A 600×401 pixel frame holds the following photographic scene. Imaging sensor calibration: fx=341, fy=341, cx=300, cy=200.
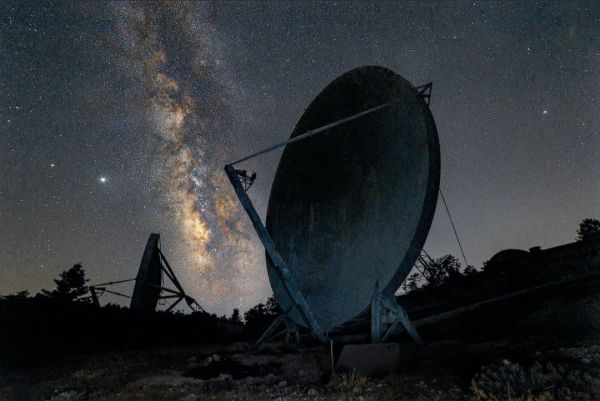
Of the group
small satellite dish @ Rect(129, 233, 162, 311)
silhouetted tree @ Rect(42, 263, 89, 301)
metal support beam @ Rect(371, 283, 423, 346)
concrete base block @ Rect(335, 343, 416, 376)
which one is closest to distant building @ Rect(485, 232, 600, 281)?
metal support beam @ Rect(371, 283, 423, 346)

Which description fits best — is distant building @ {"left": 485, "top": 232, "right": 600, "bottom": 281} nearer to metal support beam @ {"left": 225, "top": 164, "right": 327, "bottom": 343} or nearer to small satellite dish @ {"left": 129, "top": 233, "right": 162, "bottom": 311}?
metal support beam @ {"left": 225, "top": 164, "right": 327, "bottom": 343}

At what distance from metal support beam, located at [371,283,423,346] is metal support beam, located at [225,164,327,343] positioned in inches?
63.5

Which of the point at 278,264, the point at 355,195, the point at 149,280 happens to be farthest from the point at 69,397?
the point at 149,280

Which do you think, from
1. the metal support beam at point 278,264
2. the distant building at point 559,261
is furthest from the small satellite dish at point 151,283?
the distant building at point 559,261

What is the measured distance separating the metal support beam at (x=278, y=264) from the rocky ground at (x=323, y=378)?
2.80 feet

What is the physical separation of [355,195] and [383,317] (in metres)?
3.22

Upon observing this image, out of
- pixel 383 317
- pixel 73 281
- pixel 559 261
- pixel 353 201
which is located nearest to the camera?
pixel 383 317

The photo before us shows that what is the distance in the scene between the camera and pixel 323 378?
623 cm

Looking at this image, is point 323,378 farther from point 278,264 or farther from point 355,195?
point 355,195

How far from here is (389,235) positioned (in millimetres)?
7145

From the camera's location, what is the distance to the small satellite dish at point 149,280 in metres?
13.3

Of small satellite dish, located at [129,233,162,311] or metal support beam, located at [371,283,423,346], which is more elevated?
small satellite dish, located at [129,233,162,311]

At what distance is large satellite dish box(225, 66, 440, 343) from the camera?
6688mm

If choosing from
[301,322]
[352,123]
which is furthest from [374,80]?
[301,322]
